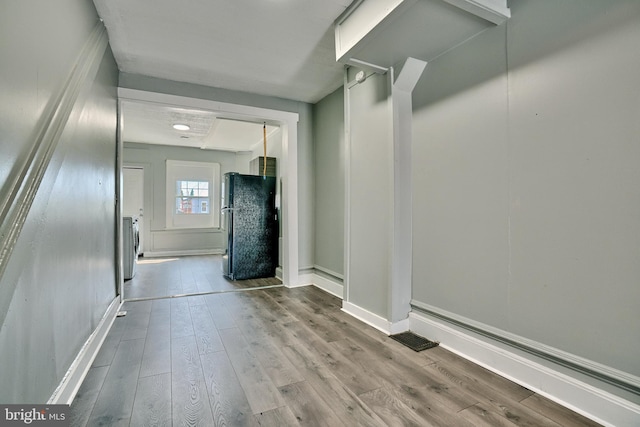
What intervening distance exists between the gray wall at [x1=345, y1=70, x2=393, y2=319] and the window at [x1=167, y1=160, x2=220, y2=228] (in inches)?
200

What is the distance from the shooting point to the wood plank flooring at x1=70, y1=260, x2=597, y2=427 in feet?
4.76

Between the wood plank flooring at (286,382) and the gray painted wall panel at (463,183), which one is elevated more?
the gray painted wall panel at (463,183)

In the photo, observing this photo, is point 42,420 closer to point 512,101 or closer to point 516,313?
point 516,313

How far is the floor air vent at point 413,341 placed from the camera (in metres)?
2.19

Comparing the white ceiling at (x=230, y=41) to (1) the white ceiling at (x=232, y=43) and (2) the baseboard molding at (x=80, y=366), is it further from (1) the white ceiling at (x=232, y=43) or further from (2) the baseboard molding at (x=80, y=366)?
(2) the baseboard molding at (x=80, y=366)

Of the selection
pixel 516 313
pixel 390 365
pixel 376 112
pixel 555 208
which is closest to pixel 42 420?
pixel 390 365

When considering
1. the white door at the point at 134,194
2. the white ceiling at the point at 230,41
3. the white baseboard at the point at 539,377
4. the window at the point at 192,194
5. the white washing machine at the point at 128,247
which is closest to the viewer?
the white baseboard at the point at 539,377

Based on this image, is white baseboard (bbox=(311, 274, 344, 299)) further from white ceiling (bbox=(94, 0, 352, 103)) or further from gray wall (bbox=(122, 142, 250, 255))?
gray wall (bbox=(122, 142, 250, 255))

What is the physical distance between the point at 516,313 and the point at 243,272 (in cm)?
348

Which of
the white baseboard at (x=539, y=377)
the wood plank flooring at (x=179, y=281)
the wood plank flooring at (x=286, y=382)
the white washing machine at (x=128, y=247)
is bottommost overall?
the wood plank flooring at (x=286, y=382)

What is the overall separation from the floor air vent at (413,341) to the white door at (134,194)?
619 centimetres

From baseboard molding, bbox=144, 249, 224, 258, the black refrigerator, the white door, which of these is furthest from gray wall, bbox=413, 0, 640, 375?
the white door
